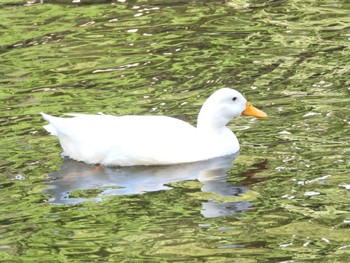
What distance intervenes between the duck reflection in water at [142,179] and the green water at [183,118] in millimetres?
27

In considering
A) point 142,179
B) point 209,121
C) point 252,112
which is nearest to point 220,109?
point 209,121

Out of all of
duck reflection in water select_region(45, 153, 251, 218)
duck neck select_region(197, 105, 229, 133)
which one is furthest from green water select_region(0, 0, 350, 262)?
duck neck select_region(197, 105, 229, 133)

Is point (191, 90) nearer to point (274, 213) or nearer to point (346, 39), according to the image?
point (346, 39)

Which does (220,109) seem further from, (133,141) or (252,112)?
(133,141)

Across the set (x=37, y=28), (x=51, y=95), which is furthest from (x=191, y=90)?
(x=37, y=28)

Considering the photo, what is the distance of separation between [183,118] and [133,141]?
142 cm

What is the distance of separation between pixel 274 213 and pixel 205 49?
588cm

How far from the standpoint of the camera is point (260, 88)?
1330 centimetres

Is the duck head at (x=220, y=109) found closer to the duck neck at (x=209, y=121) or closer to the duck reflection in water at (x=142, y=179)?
the duck neck at (x=209, y=121)

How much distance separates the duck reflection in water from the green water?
0.03 metres

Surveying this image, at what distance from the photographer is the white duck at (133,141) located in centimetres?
1128

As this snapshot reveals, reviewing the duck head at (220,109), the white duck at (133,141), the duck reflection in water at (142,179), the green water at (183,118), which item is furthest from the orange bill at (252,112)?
the duck reflection in water at (142,179)

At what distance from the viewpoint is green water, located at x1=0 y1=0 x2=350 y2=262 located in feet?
29.7

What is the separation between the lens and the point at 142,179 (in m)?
10.9
